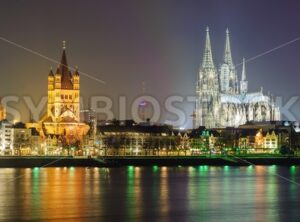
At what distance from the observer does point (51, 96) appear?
11488 cm

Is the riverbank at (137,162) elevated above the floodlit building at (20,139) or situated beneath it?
situated beneath

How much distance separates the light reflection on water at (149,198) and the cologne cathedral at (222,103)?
6657 cm

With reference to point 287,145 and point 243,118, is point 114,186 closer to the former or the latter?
point 287,145

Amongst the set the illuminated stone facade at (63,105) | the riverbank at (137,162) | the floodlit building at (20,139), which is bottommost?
the riverbank at (137,162)

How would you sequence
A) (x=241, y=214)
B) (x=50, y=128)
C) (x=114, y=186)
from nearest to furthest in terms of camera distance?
1. (x=241, y=214)
2. (x=114, y=186)
3. (x=50, y=128)

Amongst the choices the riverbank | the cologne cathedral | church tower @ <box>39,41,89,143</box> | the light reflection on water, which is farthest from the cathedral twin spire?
the light reflection on water

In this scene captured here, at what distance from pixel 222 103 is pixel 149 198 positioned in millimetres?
83222

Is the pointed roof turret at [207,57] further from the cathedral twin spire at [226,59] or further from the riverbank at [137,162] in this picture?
→ the riverbank at [137,162]

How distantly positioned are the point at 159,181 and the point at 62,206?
675 inches

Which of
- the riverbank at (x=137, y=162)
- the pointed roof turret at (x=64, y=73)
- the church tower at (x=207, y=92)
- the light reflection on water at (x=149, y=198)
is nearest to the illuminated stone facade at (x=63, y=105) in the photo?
the pointed roof turret at (x=64, y=73)

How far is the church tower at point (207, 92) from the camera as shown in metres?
121

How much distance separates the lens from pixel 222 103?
120688 mm

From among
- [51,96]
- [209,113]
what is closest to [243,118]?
[209,113]

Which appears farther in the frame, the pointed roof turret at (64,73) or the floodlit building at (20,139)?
the pointed roof turret at (64,73)
